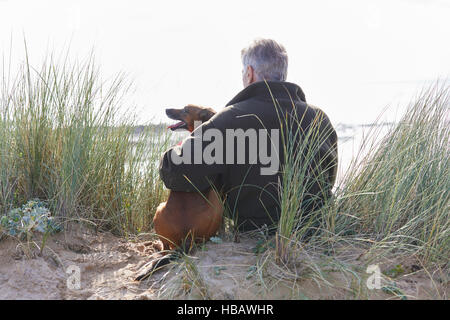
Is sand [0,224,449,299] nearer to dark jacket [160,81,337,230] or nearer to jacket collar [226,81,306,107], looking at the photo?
dark jacket [160,81,337,230]

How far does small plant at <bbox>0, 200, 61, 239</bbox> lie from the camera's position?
3.76m

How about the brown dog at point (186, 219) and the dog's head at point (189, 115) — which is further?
the dog's head at point (189, 115)

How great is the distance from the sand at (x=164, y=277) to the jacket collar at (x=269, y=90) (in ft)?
3.71

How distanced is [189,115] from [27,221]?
1.52 m

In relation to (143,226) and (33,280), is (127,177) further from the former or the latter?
(33,280)

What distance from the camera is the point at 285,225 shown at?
10.7ft

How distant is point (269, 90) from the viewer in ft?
12.0

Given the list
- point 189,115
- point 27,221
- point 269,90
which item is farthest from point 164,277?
point 269,90

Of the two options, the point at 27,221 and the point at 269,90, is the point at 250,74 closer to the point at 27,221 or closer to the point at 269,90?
the point at 269,90

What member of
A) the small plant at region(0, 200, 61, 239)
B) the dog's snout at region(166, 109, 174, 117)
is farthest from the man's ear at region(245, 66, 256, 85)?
the small plant at region(0, 200, 61, 239)

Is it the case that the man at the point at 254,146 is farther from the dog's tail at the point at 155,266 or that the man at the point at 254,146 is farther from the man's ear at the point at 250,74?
the dog's tail at the point at 155,266

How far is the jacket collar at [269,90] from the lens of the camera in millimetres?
3699

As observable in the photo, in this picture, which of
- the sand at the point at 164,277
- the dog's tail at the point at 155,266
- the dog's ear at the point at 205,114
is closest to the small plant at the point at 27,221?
the sand at the point at 164,277

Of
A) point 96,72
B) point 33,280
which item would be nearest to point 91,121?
point 96,72
